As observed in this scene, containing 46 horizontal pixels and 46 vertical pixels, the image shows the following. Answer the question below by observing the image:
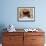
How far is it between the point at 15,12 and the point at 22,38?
978 mm

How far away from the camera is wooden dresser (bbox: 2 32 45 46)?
13.1 ft

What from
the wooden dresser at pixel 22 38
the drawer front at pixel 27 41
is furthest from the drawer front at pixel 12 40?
the drawer front at pixel 27 41

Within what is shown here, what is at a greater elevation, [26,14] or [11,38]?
[26,14]

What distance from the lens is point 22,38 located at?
4.00m

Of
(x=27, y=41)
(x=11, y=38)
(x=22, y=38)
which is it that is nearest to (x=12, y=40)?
(x=11, y=38)

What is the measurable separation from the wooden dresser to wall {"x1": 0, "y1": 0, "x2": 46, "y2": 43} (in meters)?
0.59

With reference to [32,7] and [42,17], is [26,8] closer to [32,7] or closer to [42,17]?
[32,7]

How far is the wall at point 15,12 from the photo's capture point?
4473 millimetres

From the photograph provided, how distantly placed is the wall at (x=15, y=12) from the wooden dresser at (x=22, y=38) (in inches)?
23.1

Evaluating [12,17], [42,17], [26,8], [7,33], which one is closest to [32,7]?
[26,8]

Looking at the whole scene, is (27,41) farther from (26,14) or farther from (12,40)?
(26,14)

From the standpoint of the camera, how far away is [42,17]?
4523 mm

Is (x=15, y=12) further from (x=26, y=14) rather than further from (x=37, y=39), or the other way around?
(x=37, y=39)

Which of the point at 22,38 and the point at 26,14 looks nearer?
the point at 22,38
